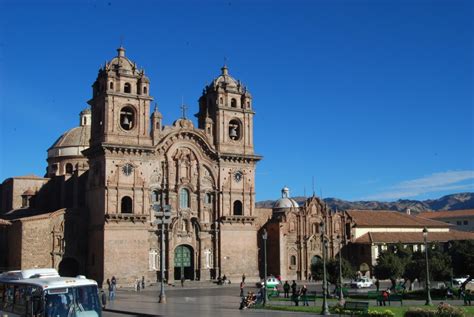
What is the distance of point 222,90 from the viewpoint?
6512cm

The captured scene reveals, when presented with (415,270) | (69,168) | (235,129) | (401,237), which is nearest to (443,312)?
(415,270)

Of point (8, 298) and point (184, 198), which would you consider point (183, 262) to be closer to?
point (184, 198)

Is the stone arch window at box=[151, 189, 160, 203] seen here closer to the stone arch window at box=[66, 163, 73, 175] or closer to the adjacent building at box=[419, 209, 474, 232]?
the stone arch window at box=[66, 163, 73, 175]

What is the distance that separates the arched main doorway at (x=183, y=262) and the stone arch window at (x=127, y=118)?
12.5 meters

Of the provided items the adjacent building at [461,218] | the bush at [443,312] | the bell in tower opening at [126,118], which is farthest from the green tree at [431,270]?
the adjacent building at [461,218]

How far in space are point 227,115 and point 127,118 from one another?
10839mm

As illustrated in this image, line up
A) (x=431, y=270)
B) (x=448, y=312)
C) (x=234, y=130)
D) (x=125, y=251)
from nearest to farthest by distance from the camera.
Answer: (x=448, y=312) → (x=431, y=270) → (x=125, y=251) → (x=234, y=130)

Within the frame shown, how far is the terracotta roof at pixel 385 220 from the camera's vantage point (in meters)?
76.6

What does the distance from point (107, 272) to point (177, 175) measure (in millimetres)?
11651

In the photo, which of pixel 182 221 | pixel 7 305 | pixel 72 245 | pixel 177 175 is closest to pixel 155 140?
pixel 177 175

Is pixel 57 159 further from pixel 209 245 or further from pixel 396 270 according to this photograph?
pixel 396 270

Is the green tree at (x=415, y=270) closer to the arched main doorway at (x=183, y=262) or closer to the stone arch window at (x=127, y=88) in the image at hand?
the arched main doorway at (x=183, y=262)

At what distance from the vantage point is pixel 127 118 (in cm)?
5941

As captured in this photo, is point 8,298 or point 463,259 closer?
point 8,298
